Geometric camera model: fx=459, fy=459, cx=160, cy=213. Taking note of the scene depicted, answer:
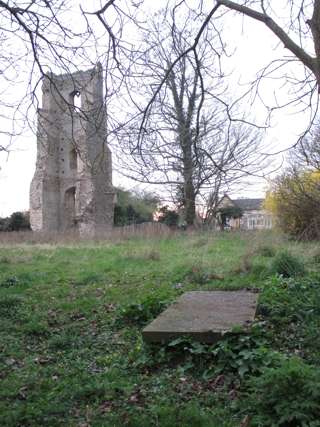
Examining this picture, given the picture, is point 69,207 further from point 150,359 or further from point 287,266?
point 150,359

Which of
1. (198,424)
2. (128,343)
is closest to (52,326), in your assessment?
(128,343)

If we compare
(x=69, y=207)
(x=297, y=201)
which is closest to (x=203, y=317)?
(x=297, y=201)

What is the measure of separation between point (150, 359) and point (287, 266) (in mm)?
4044

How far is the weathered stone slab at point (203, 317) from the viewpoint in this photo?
175 inches

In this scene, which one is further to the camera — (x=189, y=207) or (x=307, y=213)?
(x=189, y=207)

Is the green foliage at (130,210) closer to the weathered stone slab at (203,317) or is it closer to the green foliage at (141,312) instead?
the green foliage at (141,312)

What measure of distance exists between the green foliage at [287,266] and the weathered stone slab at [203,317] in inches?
69.4

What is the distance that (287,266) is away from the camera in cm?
778

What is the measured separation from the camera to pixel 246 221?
139ft

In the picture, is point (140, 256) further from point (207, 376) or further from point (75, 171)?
point (75, 171)

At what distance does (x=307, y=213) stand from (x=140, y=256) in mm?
7149

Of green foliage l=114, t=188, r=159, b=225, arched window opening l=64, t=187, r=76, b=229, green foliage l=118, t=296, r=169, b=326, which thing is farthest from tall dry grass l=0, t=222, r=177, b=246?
green foliage l=114, t=188, r=159, b=225

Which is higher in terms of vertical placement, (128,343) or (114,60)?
(114,60)

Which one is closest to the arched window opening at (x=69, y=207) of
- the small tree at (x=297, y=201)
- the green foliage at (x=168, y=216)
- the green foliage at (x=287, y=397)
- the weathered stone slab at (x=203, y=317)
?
the green foliage at (x=168, y=216)
